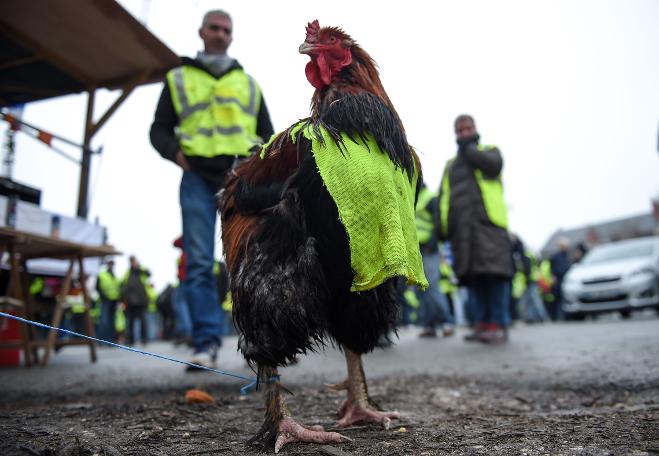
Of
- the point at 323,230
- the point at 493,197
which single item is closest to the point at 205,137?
the point at 323,230

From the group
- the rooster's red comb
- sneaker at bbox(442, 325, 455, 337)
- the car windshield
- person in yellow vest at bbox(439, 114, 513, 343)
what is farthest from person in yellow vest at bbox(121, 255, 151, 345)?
the rooster's red comb

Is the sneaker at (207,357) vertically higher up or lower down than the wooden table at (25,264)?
lower down

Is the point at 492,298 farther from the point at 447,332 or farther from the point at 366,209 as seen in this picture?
the point at 366,209

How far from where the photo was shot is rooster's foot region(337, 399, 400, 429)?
6.77 feet

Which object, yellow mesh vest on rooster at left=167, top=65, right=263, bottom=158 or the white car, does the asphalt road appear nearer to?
yellow mesh vest on rooster at left=167, top=65, right=263, bottom=158

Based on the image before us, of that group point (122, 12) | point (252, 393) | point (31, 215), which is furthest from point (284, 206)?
point (122, 12)

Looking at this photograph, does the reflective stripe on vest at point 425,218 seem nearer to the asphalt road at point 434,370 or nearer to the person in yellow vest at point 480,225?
the person in yellow vest at point 480,225

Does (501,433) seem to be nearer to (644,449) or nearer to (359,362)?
(644,449)

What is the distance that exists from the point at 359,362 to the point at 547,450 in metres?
0.86

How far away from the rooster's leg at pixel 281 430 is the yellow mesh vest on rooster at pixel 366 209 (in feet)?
1.61

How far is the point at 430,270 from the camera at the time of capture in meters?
7.06

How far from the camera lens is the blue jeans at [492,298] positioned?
557 centimetres

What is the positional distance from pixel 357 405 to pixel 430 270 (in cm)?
509

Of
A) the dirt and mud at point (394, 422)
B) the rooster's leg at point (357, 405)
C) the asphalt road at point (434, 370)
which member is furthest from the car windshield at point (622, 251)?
the rooster's leg at point (357, 405)
